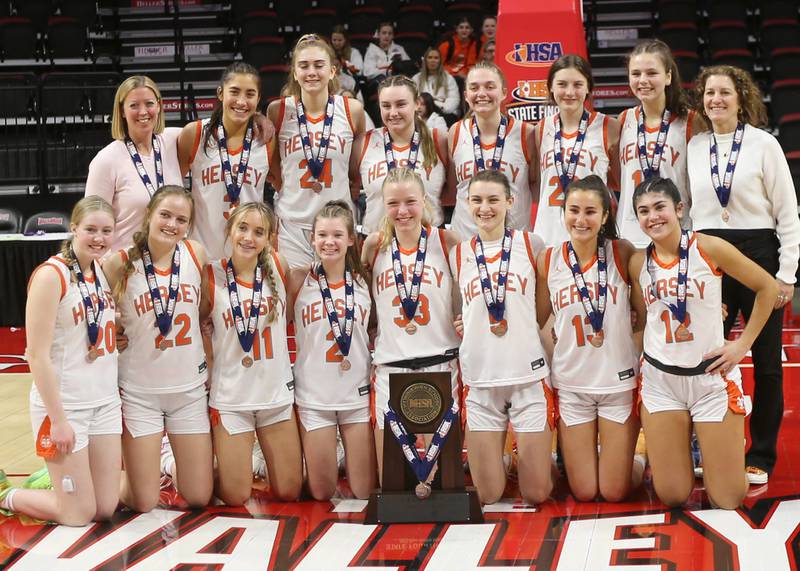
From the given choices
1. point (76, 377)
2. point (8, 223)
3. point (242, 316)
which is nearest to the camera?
point (76, 377)

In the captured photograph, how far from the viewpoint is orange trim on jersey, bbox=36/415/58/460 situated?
3953mm

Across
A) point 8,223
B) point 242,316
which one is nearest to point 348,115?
point 242,316

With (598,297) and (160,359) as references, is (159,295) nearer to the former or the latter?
(160,359)

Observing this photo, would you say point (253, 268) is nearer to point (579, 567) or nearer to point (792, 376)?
point (579, 567)

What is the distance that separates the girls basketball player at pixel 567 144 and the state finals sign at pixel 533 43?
2.25 meters

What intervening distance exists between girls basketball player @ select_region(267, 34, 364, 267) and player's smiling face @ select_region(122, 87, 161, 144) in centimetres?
62

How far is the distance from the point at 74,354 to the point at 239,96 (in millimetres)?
1566

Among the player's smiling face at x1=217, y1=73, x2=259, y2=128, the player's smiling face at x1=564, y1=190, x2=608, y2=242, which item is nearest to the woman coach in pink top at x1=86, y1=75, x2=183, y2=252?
the player's smiling face at x1=217, y1=73, x2=259, y2=128

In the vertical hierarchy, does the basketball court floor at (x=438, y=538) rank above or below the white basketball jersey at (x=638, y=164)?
below

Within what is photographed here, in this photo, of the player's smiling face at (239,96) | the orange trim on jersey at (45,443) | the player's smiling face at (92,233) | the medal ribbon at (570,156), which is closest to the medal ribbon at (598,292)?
the medal ribbon at (570,156)

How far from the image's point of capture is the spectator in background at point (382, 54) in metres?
11.1

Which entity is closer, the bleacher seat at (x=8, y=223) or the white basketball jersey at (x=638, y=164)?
the white basketball jersey at (x=638, y=164)

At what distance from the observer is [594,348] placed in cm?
426

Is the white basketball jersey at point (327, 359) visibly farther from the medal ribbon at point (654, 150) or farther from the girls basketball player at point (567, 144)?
the medal ribbon at point (654, 150)
